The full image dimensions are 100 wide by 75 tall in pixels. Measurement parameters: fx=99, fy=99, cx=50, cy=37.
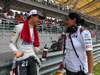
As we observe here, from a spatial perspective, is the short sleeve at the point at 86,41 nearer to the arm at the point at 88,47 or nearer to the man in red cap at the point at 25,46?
the arm at the point at 88,47

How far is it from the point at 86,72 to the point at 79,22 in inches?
33.5

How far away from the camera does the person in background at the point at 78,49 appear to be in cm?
153

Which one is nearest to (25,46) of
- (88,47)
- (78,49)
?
(78,49)

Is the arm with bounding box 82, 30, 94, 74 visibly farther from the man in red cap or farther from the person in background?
the man in red cap

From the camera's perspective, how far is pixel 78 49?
164 cm

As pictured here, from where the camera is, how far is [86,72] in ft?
5.35

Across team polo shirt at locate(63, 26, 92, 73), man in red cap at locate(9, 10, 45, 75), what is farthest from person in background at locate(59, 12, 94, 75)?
man in red cap at locate(9, 10, 45, 75)

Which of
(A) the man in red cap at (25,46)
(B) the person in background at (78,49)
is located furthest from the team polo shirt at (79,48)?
(A) the man in red cap at (25,46)

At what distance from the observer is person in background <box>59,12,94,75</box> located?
5.00 feet

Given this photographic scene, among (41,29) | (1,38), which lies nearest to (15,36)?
(1,38)

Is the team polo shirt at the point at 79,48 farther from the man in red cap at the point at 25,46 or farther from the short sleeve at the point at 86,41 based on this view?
the man in red cap at the point at 25,46

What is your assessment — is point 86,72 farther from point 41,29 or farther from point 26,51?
point 41,29

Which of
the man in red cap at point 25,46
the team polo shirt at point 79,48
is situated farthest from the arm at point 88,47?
the man in red cap at point 25,46

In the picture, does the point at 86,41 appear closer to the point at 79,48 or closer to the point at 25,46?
the point at 79,48
